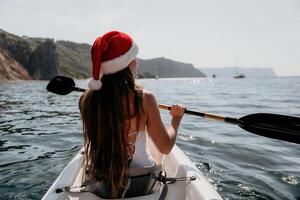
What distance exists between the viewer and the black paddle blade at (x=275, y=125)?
14.2 feet

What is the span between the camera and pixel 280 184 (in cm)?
584

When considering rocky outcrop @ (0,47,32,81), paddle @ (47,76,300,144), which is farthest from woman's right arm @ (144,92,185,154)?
rocky outcrop @ (0,47,32,81)

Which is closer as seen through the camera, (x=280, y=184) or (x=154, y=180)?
(x=154, y=180)

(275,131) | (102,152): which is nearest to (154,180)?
(102,152)

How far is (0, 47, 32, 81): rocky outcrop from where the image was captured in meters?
82.5

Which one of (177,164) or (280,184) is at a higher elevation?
(177,164)

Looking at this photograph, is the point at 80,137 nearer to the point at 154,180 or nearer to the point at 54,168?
the point at 54,168

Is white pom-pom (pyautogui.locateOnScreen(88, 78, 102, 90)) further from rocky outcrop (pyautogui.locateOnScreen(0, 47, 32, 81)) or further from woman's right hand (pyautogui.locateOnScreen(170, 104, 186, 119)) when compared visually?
rocky outcrop (pyautogui.locateOnScreen(0, 47, 32, 81))

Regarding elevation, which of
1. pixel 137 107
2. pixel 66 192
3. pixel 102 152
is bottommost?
pixel 66 192

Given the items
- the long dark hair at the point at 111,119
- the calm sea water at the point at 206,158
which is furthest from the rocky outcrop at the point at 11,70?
the long dark hair at the point at 111,119

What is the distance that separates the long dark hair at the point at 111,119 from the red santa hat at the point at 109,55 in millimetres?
83

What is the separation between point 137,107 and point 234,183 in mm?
3571

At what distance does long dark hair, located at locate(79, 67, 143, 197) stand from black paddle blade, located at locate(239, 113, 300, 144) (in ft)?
7.72

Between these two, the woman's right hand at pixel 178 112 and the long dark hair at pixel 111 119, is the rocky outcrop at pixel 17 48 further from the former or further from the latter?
the long dark hair at pixel 111 119
